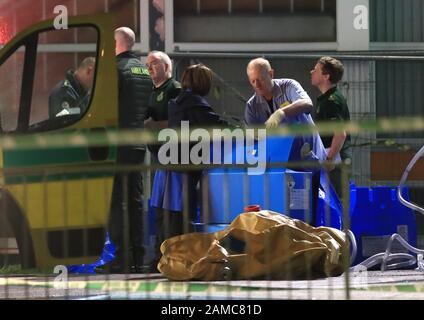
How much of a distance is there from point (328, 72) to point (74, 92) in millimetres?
2003

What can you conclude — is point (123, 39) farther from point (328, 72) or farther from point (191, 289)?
point (191, 289)

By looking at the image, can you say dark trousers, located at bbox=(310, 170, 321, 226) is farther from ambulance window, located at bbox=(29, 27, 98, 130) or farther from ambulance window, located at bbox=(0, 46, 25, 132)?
ambulance window, located at bbox=(0, 46, 25, 132)

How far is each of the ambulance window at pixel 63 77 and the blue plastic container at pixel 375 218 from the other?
2.18m

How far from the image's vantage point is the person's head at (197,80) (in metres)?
9.32

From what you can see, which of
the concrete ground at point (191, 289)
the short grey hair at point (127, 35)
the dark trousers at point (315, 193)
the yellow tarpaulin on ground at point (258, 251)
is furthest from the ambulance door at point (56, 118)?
the dark trousers at point (315, 193)

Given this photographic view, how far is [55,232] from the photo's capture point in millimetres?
8562

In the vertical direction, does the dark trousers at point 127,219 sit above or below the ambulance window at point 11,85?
below

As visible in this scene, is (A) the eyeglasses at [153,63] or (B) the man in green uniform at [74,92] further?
(A) the eyeglasses at [153,63]

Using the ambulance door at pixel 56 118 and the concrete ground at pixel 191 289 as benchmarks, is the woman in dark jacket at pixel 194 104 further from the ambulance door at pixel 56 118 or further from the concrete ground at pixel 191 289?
the concrete ground at pixel 191 289

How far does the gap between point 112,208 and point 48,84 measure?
1.46 metres

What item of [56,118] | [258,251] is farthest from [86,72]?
[258,251]

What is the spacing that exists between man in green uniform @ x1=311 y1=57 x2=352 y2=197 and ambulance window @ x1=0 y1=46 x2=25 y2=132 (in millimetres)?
2279

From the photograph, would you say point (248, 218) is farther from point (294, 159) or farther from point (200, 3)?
point (200, 3)
